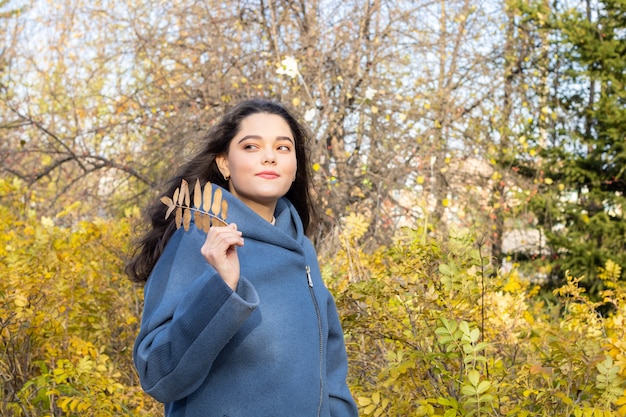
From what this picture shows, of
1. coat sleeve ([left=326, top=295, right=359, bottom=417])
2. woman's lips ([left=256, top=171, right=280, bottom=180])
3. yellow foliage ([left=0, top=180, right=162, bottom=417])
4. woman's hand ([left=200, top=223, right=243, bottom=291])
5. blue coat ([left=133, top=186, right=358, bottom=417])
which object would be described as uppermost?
woman's lips ([left=256, top=171, right=280, bottom=180])

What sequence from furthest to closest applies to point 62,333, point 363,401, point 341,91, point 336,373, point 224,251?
1. point 341,91
2. point 62,333
3. point 363,401
4. point 336,373
5. point 224,251

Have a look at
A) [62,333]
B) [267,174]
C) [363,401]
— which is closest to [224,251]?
[267,174]

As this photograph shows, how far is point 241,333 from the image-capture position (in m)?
1.71

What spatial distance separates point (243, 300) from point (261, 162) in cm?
48

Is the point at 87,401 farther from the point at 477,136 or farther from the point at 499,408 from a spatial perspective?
the point at 477,136

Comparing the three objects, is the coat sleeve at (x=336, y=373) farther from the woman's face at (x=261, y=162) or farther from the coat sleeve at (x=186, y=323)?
the coat sleeve at (x=186, y=323)

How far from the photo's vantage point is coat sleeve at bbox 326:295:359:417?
197 centimetres

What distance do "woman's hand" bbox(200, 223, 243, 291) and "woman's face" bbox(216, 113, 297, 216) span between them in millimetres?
368

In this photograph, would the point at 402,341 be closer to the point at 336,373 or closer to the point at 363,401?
the point at 363,401

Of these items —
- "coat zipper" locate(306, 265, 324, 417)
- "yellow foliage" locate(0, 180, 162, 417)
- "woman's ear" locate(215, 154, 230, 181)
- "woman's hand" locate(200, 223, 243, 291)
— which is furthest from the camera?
"yellow foliage" locate(0, 180, 162, 417)

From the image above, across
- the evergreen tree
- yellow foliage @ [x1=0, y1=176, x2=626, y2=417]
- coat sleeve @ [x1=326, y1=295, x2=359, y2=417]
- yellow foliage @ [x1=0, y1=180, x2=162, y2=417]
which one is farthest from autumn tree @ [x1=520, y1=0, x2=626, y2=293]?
coat sleeve @ [x1=326, y1=295, x2=359, y2=417]

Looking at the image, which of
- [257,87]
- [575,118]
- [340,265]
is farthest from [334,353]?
[575,118]

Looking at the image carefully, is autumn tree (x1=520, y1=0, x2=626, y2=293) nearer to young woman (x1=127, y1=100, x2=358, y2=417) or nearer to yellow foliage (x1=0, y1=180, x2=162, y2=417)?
yellow foliage (x1=0, y1=180, x2=162, y2=417)

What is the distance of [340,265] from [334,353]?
215cm
